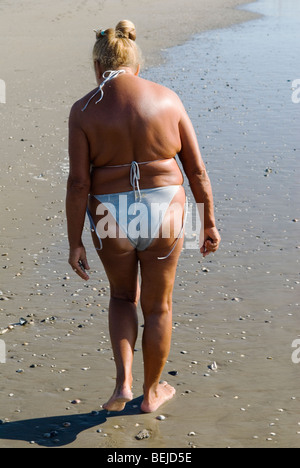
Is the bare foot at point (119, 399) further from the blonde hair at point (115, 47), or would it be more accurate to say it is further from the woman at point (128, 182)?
the blonde hair at point (115, 47)

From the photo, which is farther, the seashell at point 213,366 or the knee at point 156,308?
the seashell at point 213,366

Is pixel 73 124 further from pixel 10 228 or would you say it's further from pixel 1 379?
pixel 10 228

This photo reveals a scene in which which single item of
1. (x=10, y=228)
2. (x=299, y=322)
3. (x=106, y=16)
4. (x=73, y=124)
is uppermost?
(x=106, y=16)

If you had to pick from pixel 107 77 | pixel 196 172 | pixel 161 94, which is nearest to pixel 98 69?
pixel 107 77

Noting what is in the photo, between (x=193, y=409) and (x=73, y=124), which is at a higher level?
(x=73, y=124)

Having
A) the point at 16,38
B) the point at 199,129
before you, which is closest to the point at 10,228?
the point at 199,129

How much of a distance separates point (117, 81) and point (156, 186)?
503 millimetres

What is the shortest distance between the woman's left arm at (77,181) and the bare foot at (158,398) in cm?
77

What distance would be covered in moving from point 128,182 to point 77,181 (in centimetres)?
23

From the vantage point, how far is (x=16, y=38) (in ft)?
48.7

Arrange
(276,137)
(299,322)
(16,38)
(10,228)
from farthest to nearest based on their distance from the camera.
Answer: (16,38) → (276,137) → (10,228) → (299,322)

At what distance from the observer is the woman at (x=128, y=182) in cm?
329

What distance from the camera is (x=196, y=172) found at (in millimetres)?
3520

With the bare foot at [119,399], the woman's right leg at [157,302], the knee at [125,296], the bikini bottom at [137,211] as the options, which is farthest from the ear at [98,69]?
the bare foot at [119,399]
